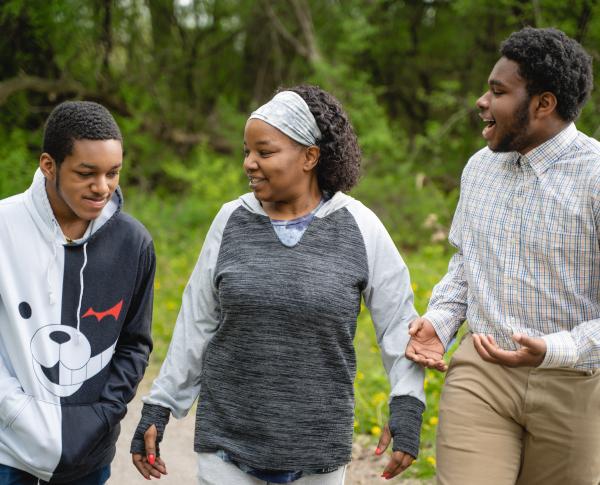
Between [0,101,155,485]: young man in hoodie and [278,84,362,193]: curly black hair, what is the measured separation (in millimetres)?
703

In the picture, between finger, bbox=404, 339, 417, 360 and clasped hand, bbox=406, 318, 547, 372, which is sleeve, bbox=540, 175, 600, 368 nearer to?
clasped hand, bbox=406, 318, 547, 372

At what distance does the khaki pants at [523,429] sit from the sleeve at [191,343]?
912 millimetres

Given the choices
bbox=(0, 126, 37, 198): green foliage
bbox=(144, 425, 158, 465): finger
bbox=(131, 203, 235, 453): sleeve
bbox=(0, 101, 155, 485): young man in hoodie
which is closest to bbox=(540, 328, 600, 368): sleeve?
bbox=(131, 203, 235, 453): sleeve

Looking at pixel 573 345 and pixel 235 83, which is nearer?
pixel 573 345

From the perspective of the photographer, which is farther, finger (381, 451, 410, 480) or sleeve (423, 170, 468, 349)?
sleeve (423, 170, 468, 349)

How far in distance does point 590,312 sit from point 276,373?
42.1 inches

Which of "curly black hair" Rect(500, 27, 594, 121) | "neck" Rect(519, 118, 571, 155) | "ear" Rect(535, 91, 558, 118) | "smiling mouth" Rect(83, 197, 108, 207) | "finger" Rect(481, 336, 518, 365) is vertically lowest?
"finger" Rect(481, 336, 518, 365)

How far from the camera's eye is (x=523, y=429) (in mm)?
3012

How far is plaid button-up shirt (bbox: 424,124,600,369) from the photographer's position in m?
2.83

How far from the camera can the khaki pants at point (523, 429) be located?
2.90m

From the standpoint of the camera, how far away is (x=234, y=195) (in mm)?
11109

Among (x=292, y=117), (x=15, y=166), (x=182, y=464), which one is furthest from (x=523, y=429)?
(x=15, y=166)

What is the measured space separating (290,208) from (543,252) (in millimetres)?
869

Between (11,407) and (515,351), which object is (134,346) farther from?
(515,351)
